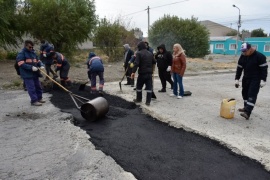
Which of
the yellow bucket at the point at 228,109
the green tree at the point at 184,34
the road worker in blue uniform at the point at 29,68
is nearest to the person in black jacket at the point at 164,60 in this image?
the yellow bucket at the point at 228,109

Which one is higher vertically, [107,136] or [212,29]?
[212,29]

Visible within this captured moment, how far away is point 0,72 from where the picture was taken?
13.4m

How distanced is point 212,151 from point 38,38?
50.2ft

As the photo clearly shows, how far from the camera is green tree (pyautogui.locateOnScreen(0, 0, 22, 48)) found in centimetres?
1509

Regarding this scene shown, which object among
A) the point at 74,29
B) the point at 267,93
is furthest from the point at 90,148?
the point at 74,29

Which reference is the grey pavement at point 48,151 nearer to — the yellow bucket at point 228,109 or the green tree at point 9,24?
the yellow bucket at point 228,109

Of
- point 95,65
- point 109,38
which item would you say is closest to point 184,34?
point 109,38

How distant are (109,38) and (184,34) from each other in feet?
35.5

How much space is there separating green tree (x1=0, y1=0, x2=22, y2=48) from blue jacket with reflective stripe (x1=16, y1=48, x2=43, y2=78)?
30.2ft

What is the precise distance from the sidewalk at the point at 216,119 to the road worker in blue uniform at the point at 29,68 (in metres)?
2.53

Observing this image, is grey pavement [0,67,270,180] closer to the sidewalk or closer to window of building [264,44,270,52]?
the sidewalk

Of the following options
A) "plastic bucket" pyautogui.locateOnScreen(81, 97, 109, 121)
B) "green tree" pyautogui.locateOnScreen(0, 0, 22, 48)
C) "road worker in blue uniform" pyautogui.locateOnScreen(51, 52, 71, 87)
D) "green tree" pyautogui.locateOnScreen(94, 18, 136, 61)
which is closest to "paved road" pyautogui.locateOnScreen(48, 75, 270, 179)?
"plastic bucket" pyautogui.locateOnScreen(81, 97, 109, 121)

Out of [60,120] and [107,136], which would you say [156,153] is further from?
[60,120]

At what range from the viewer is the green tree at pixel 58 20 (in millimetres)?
16031
